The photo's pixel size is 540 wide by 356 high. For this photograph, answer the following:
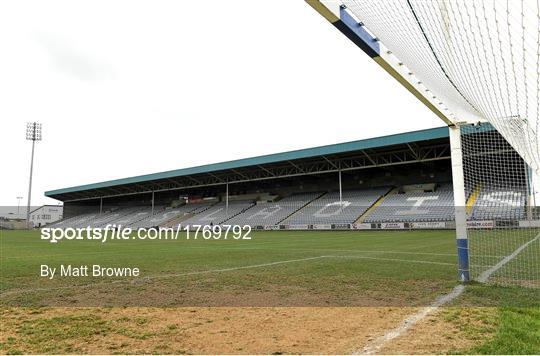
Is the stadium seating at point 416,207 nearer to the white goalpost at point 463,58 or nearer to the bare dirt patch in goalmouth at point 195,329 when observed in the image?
the white goalpost at point 463,58

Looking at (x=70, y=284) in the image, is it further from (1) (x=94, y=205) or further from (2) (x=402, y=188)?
(1) (x=94, y=205)

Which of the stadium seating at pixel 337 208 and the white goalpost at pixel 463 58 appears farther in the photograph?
the stadium seating at pixel 337 208

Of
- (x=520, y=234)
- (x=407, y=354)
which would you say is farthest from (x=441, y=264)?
(x=520, y=234)

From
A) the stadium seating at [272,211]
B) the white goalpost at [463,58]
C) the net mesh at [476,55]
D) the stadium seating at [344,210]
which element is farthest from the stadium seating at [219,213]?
the net mesh at [476,55]

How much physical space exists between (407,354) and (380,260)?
7.72 metres

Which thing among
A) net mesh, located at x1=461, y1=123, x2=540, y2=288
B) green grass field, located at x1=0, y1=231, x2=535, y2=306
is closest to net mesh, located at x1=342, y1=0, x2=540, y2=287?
net mesh, located at x1=461, y1=123, x2=540, y2=288

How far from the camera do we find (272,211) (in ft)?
141

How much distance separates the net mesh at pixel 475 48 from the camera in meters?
3.82

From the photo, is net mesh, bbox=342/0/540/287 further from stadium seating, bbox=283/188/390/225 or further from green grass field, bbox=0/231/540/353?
stadium seating, bbox=283/188/390/225

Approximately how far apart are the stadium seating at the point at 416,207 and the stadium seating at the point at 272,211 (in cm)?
951

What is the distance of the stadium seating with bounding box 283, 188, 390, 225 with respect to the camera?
119 feet

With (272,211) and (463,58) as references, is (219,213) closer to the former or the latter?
(272,211)

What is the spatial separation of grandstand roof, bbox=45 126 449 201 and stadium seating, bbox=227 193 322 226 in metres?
3.49

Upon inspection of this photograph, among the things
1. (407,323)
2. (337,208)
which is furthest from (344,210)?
(407,323)
